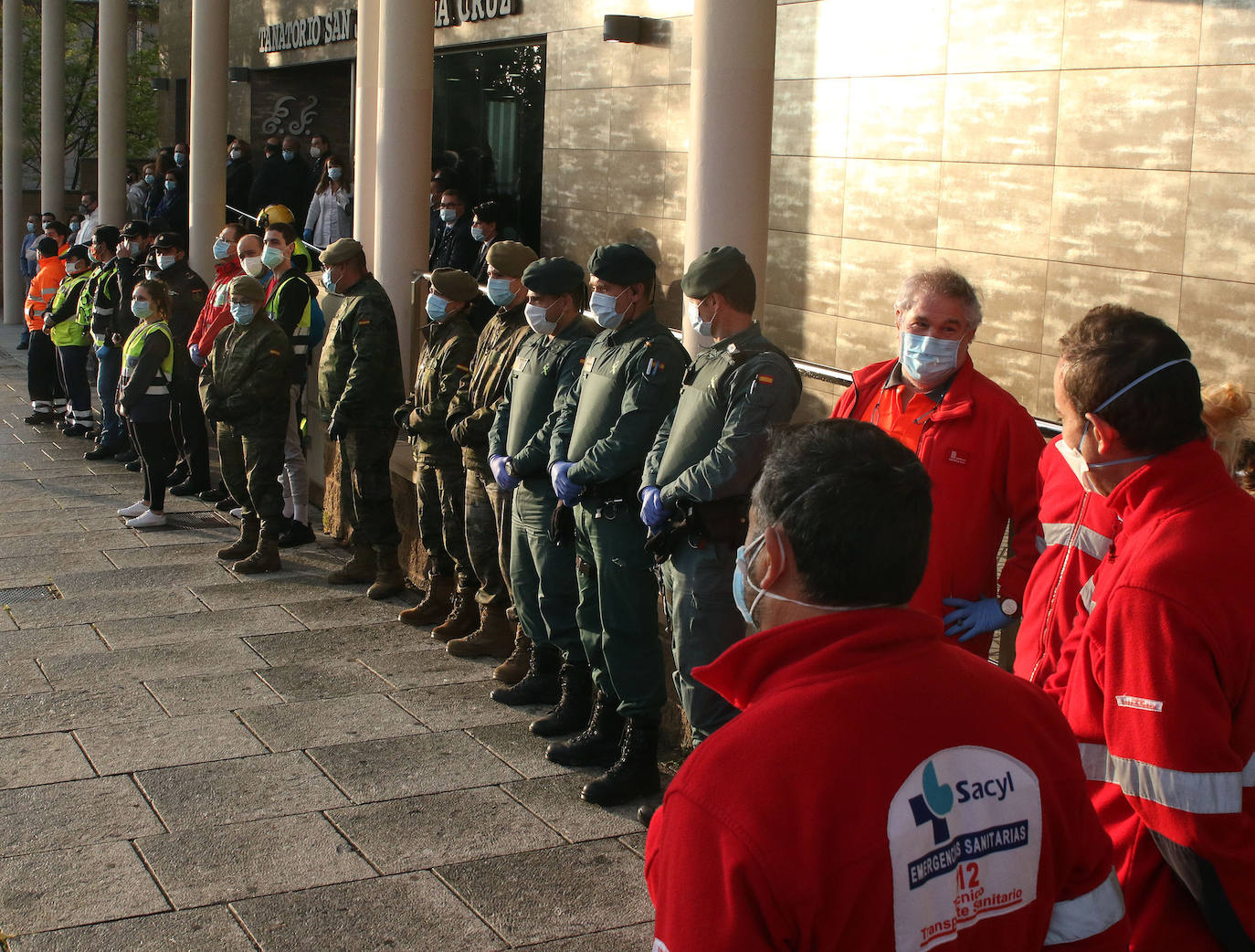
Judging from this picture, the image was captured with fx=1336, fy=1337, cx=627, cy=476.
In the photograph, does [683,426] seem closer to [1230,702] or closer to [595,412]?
[595,412]

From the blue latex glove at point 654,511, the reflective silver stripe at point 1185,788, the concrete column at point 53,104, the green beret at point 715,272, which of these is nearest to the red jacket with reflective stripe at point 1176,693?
the reflective silver stripe at point 1185,788

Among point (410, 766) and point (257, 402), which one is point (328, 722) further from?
point (257, 402)

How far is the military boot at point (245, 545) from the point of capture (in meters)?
9.16

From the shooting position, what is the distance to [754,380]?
4824 millimetres

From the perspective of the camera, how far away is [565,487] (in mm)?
5562

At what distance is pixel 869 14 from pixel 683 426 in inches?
326

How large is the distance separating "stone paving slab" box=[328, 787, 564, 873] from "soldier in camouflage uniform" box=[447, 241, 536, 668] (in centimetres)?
156

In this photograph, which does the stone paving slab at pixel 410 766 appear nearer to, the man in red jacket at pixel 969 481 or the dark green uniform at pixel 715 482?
the dark green uniform at pixel 715 482

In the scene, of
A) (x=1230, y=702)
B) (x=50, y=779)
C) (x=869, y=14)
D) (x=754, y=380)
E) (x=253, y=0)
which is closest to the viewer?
(x=1230, y=702)

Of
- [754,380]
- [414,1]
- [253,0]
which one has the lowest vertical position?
[754,380]

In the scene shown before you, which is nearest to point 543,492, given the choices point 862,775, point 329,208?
point 862,775

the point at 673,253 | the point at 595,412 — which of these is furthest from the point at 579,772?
the point at 673,253

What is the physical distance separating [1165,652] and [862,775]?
88 centimetres

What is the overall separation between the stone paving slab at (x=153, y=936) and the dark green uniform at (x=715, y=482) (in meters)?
1.77
